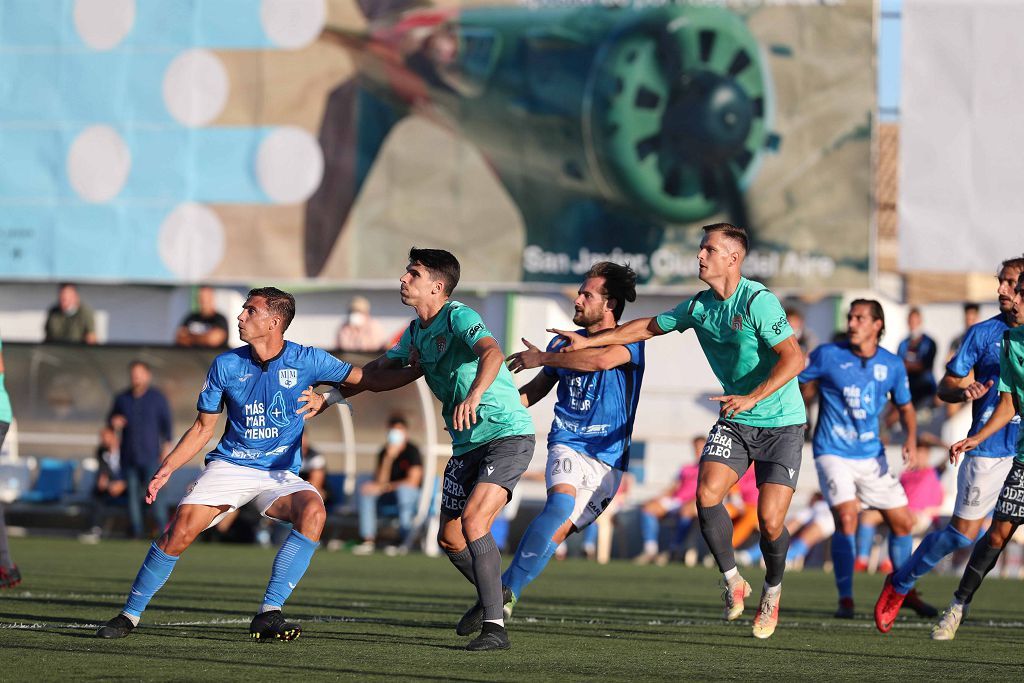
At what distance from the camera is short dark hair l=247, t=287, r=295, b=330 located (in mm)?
7898

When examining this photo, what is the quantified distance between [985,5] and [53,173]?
12.6 meters

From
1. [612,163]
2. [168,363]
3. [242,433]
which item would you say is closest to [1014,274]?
[242,433]

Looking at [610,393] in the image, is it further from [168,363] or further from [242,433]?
[168,363]

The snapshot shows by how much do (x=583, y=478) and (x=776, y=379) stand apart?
4.69ft

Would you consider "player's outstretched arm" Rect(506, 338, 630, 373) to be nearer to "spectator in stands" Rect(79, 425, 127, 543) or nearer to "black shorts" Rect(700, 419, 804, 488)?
"black shorts" Rect(700, 419, 804, 488)

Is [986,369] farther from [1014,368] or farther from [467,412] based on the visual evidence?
[467,412]

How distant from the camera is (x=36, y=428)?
2106cm

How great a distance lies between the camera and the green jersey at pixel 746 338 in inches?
332

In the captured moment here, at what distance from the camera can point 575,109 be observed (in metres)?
21.0

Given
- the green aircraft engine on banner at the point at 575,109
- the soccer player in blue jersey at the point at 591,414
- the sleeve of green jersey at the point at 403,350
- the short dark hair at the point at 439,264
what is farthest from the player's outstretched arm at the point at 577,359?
the green aircraft engine on banner at the point at 575,109

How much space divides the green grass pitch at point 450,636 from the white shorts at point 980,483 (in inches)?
29.5

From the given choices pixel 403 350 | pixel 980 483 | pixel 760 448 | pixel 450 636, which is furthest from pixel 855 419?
pixel 403 350

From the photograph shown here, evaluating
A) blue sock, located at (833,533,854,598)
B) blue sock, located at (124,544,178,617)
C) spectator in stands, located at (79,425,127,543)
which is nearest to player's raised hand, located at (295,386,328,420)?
blue sock, located at (124,544,178,617)

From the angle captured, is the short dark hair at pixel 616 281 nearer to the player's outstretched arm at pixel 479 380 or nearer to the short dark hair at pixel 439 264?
the short dark hair at pixel 439 264
